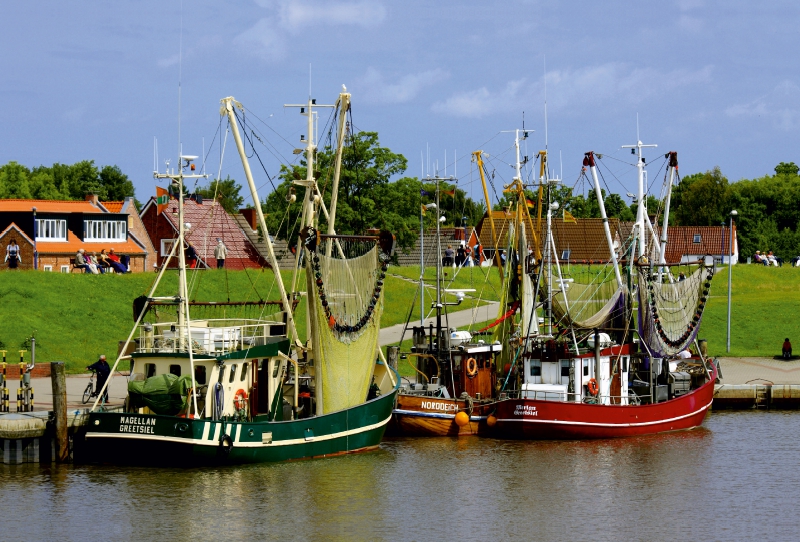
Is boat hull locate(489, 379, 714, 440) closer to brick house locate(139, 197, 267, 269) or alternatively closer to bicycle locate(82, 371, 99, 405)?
bicycle locate(82, 371, 99, 405)

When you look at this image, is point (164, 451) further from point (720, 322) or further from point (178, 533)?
point (720, 322)

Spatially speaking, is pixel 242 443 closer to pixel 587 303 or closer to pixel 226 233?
pixel 587 303

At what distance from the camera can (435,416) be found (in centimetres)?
4166

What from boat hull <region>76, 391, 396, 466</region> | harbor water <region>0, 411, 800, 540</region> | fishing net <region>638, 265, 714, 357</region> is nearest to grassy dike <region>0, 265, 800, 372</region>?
boat hull <region>76, 391, 396, 466</region>

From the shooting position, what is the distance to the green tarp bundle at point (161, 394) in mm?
34500

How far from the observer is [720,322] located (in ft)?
222

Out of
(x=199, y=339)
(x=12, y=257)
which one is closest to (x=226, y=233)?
(x=12, y=257)

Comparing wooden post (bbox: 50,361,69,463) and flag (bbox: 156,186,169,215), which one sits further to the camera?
flag (bbox: 156,186,169,215)

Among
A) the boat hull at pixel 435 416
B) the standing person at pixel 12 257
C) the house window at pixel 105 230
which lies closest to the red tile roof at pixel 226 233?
the house window at pixel 105 230

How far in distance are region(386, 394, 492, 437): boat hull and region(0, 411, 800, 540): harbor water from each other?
65.5 inches

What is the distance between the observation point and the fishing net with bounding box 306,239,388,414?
122ft

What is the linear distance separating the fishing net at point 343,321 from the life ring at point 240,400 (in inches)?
94.7

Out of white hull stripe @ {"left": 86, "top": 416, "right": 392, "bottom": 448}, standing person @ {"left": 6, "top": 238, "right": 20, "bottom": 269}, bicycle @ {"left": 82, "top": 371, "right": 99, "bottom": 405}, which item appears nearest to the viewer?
white hull stripe @ {"left": 86, "top": 416, "right": 392, "bottom": 448}

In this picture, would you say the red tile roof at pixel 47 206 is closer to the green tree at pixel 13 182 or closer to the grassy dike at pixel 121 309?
the grassy dike at pixel 121 309
